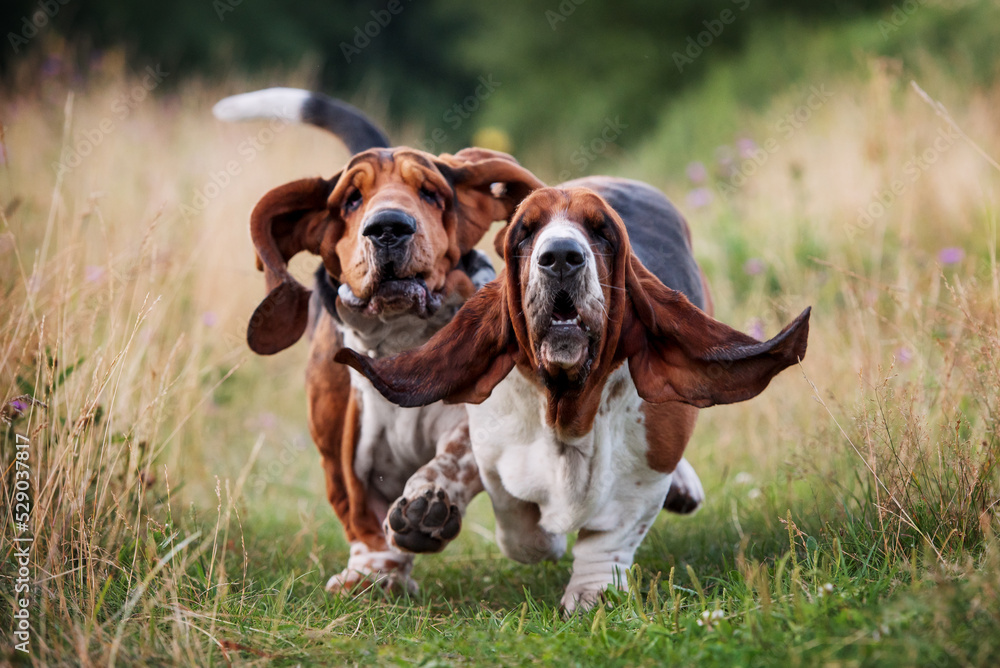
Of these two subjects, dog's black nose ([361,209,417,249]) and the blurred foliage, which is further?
the blurred foliage

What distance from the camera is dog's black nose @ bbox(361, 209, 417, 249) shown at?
3.15 metres

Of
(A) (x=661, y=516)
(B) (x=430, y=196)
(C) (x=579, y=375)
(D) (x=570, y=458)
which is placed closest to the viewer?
(C) (x=579, y=375)

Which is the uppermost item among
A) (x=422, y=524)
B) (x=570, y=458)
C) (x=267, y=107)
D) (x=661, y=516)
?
(x=267, y=107)

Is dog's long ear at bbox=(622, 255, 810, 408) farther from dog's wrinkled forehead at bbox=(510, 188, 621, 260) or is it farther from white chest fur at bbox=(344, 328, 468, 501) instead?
white chest fur at bbox=(344, 328, 468, 501)

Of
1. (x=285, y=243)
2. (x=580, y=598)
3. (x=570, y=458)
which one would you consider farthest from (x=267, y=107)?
(x=580, y=598)

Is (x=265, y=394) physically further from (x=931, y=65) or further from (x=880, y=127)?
(x=931, y=65)

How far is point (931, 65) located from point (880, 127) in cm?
247

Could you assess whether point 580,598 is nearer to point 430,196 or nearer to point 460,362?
point 460,362

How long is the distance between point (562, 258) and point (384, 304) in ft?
2.89

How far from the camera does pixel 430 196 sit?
3432 mm

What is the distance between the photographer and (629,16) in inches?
660

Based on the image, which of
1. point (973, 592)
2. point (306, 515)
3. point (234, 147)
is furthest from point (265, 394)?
point (973, 592)

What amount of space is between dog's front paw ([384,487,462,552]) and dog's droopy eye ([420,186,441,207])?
96cm

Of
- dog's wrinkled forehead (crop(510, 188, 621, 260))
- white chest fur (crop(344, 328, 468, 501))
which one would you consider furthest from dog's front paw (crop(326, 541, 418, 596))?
dog's wrinkled forehead (crop(510, 188, 621, 260))
